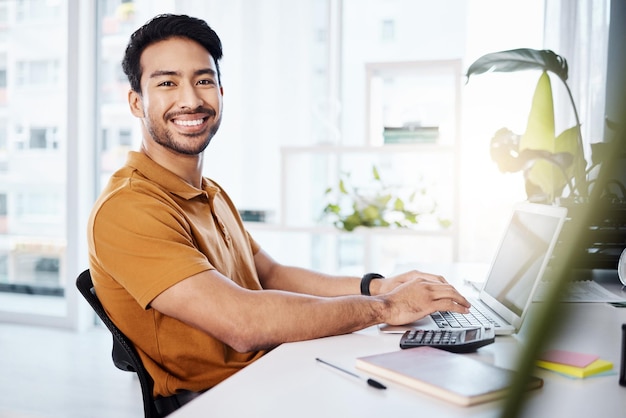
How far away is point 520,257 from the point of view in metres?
1.33

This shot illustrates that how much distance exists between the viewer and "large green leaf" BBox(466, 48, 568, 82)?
1.97m

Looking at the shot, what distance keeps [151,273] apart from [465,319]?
0.64 metres

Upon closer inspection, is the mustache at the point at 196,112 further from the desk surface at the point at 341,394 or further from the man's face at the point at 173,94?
the desk surface at the point at 341,394

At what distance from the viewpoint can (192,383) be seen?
127 cm

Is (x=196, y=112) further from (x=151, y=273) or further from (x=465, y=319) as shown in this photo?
(x=465, y=319)

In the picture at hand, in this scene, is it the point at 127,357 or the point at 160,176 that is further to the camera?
the point at 160,176

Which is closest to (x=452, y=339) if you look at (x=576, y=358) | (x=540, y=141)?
(x=576, y=358)

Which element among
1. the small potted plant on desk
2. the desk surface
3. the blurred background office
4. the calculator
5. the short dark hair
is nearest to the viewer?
the desk surface

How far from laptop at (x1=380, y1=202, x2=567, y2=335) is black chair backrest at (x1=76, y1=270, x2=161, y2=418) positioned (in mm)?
477

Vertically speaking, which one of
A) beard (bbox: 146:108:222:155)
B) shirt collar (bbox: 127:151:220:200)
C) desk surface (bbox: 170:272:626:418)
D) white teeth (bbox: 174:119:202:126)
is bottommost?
desk surface (bbox: 170:272:626:418)

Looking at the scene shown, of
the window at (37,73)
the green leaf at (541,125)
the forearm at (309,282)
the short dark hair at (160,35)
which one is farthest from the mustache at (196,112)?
the window at (37,73)

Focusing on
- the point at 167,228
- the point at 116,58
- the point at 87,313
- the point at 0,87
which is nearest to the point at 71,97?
the point at 116,58

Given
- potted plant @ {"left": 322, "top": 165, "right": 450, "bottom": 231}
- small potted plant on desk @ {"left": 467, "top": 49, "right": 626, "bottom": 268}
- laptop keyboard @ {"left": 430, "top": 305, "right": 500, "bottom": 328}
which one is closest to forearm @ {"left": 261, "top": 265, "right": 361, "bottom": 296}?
laptop keyboard @ {"left": 430, "top": 305, "right": 500, "bottom": 328}

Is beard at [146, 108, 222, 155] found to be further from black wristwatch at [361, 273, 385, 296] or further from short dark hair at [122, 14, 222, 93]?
black wristwatch at [361, 273, 385, 296]
